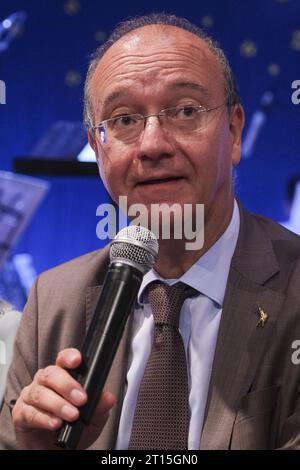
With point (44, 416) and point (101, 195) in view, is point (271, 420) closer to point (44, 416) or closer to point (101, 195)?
point (44, 416)

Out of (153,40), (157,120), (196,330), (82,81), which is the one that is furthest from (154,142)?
(82,81)

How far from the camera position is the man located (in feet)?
3.52

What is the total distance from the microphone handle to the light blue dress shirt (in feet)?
1.32

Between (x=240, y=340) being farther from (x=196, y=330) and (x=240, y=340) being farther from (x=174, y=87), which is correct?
(x=174, y=87)

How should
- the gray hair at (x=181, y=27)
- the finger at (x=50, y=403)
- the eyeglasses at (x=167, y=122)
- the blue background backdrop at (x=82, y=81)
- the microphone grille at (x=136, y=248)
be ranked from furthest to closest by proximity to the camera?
the blue background backdrop at (x=82, y=81)
the gray hair at (x=181, y=27)
the eyeglasses at (x=167, y=122)
the microphone grille at (x=136, y=248)
the finger at (x=50, y=403)

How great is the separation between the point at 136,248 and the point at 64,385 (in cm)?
22

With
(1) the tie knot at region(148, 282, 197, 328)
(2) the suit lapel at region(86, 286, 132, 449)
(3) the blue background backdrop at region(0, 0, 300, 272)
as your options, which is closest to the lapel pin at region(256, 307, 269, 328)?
(1) the tie knot at region(148, 282, 197, 328)

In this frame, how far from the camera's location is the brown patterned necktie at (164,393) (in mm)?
1056

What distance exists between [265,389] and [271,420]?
5 cm

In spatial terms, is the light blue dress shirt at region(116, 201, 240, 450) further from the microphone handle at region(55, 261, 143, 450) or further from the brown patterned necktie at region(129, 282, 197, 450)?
the microphone handle at region(55, 261, 143, 450)

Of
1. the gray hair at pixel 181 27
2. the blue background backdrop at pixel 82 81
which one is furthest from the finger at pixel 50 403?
the blue background backdrop at pixel 82 81

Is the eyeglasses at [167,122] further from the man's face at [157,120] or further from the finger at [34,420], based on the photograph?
the finger at [34,420]
